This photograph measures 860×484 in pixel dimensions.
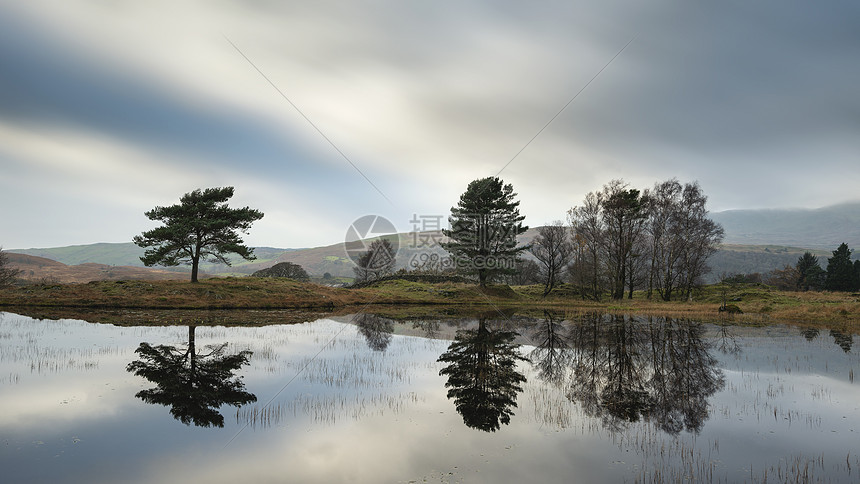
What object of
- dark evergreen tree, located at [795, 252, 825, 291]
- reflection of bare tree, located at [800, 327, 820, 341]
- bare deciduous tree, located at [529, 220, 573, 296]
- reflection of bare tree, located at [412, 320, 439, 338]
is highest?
bare deciduous tree, located at [529, 220, 573, 296]

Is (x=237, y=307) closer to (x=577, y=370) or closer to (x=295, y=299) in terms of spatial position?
(x=295, y=299)

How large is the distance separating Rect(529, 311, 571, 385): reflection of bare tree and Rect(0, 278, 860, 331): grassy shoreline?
1859 cm

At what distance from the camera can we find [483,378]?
15406 mm

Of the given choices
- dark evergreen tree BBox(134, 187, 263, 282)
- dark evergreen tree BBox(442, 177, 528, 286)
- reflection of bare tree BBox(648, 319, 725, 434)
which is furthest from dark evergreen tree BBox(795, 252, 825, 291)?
dark evergreen tree BBox(134, 187, 263, 282)

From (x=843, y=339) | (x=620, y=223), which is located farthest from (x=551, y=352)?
(x=620, y=223)

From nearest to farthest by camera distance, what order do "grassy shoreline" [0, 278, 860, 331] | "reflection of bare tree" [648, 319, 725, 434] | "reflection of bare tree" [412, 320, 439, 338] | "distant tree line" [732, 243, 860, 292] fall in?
"reflection of bare tree" [648, 319, 725, 434]
"reflection of bare tree" [412, 320, 439, 338]
"grassy shoreline" [0, 278, 860, 331]
"distant tree line" [732, 243, 860, 292]

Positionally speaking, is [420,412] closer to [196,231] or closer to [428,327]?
[428,327]

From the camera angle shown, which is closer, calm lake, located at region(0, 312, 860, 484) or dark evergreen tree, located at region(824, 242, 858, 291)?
calm lake, located at region(0, 312, 860, 484)

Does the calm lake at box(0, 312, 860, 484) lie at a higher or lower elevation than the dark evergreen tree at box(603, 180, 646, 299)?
lower

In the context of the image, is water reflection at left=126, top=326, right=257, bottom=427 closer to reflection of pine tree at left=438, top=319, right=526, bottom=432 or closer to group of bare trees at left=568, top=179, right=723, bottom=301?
reflection of pine tree at left=438, top=319, right=526, bottom=432

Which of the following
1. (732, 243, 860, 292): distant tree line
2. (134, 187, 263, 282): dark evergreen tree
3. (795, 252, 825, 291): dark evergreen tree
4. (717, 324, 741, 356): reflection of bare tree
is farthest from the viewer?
(795, 252, 825, 291): dark evergreen tree

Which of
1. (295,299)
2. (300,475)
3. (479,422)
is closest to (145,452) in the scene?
(300,475)

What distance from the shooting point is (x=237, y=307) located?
137ft

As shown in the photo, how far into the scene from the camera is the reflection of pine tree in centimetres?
1146
